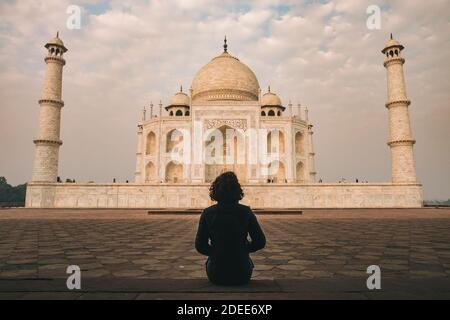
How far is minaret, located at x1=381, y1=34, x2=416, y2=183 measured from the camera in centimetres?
2380

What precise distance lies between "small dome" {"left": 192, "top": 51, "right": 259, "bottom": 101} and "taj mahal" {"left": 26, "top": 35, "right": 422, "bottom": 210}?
11 centimetres

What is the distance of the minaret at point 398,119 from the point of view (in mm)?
23797

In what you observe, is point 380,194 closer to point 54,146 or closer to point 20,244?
point 20,244

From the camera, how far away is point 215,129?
29.8m

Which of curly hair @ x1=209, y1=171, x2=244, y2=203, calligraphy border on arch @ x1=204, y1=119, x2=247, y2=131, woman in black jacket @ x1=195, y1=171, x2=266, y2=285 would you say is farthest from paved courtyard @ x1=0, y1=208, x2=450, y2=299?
calligraphy border on arch @ x1=204, y1=119, x2=247, y2=131

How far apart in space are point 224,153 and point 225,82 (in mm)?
8150

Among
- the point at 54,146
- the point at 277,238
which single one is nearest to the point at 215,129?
the point at 54,146

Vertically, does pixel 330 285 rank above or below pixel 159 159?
below

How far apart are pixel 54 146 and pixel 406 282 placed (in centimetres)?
2605

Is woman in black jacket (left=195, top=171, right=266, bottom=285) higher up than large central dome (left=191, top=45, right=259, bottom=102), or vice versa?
large central dome (left=191, top=45, right=259, bottom=102)

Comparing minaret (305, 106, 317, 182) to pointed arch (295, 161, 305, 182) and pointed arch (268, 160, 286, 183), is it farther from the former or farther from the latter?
pointed arch (268, 160, 286, 183)

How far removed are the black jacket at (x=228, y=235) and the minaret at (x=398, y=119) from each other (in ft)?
79.1

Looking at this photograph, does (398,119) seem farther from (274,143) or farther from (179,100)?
(179,100)

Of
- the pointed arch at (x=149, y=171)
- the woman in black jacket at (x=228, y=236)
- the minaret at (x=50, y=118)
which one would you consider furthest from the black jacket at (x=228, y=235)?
the pointed arch at (x=149, y=171)
